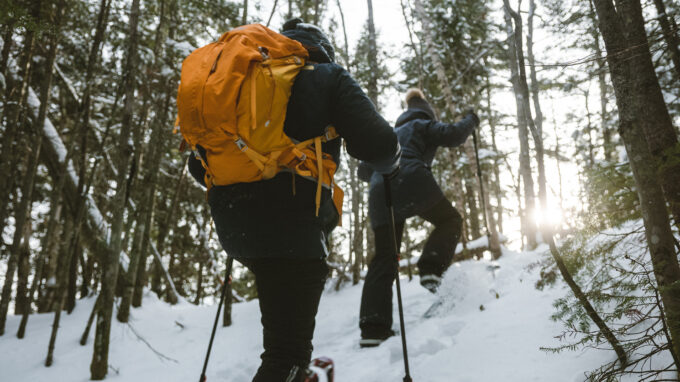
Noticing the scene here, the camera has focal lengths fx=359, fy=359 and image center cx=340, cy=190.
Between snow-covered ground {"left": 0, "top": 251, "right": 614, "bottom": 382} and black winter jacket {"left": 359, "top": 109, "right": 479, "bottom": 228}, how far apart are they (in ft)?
3.28

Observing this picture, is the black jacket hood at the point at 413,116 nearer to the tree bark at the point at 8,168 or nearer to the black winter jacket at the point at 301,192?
the black winter jacket at the point at 301,192

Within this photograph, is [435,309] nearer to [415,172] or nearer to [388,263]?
[388,263]

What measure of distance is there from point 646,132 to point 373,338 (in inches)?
96.9

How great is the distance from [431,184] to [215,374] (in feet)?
9.13

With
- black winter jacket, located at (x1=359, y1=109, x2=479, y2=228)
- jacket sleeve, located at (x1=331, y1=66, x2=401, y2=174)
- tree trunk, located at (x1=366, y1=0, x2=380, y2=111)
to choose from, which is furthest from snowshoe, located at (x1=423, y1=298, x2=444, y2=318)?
tree trunk, located at (x1=366, y1=0, x2=380, y2=111)

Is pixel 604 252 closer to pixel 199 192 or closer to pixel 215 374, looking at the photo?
pixel 215 374

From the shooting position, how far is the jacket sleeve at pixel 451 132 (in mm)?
3756

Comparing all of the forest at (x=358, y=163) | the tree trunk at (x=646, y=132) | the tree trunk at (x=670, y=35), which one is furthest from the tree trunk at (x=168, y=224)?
the tree trunk at (x=670, y=35)

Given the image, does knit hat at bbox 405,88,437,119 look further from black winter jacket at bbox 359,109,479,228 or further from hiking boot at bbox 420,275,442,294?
hiking boot at bbox 420,275,442,294

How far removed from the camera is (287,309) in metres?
1.66

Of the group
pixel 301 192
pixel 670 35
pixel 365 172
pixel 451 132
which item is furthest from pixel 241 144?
pixel 451 132

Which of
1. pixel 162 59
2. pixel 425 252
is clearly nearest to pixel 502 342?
pixel 425 252

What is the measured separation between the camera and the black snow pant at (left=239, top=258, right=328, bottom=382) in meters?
1.65

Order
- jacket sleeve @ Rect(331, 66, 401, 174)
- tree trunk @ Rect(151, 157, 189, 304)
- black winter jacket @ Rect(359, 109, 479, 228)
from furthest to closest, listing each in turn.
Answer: tree trunk @ Rect(151, 157, 189, 304) → black winter jacket @ Rect(359, 109, 479, 228) → jacket sleeve @ Rect(331, 66, 401, 174)
